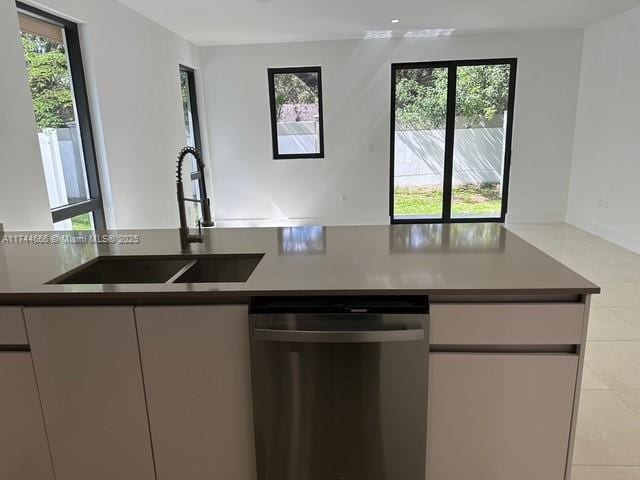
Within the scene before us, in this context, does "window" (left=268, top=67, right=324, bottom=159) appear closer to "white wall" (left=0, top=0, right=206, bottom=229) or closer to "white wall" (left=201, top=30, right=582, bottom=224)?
"white wall" (left=201, top=30, right=582, bottom=224)

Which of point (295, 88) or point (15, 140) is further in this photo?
point (295, 88)

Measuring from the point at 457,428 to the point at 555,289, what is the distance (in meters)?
0.57

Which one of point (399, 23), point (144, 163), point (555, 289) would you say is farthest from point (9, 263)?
point (399, 23)

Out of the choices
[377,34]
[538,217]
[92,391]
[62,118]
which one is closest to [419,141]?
[377,34]

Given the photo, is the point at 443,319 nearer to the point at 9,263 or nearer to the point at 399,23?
the point at 9,263

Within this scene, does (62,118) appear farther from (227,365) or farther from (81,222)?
(227,365)

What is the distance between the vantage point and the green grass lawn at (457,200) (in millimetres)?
6242

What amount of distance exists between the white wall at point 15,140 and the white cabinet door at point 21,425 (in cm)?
161

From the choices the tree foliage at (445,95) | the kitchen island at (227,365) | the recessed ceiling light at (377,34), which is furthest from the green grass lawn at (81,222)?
the tree foliage at (445,95)

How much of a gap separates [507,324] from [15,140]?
9.96 ft

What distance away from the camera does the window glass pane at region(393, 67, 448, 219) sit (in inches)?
235

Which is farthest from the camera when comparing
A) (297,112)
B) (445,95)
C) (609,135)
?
(297,112)

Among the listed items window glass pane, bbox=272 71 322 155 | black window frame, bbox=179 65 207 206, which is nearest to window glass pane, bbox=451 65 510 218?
window glass pane, bbox=272 71 322 155

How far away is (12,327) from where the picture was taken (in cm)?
139
